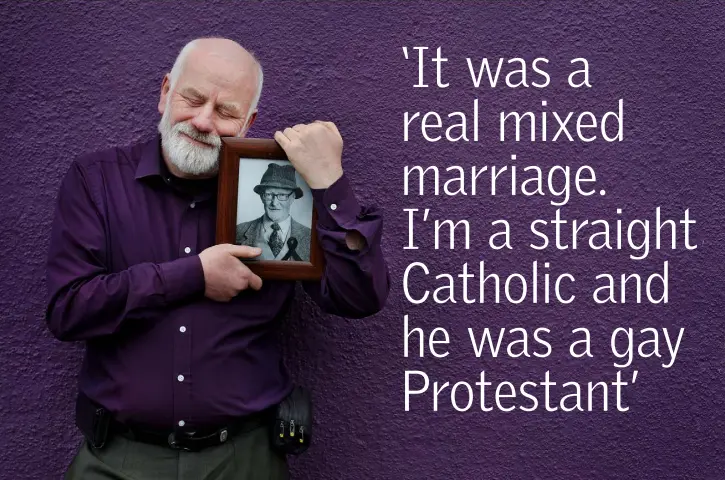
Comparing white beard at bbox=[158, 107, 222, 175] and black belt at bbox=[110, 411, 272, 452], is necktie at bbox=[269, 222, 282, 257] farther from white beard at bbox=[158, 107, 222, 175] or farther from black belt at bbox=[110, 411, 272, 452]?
black belt at bbox=[110, 411, 272, 452]

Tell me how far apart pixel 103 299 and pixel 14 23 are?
4.09 ft

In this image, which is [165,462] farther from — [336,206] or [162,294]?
[336,206]

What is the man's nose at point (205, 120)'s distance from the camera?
235cm

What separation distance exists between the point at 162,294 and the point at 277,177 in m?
0.45

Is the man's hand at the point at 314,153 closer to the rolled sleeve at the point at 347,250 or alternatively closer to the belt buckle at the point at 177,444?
the rolled sleeve at the point at 347,250

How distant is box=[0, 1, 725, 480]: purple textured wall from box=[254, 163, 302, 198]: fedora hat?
1.89 ft

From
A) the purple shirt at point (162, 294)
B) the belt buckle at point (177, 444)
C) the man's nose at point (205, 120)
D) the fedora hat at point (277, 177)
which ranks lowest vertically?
the belt buckle at point (177, 444)

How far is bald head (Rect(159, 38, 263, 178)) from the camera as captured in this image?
7.77ft

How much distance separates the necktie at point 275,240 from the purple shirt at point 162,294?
0.12 metres

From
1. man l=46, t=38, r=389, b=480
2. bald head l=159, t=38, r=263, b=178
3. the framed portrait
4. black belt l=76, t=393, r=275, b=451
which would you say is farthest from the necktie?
black belt l=76, t=393, r=275, b=451

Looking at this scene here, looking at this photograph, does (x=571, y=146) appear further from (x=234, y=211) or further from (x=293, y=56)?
(x=234, y=211)

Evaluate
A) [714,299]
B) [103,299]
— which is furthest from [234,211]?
[714,299]

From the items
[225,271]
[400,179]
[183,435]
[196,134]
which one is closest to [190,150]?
[196,134]

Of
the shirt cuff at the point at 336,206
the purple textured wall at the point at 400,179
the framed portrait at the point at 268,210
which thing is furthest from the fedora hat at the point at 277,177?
the purple textured wall at the point at 400,179
